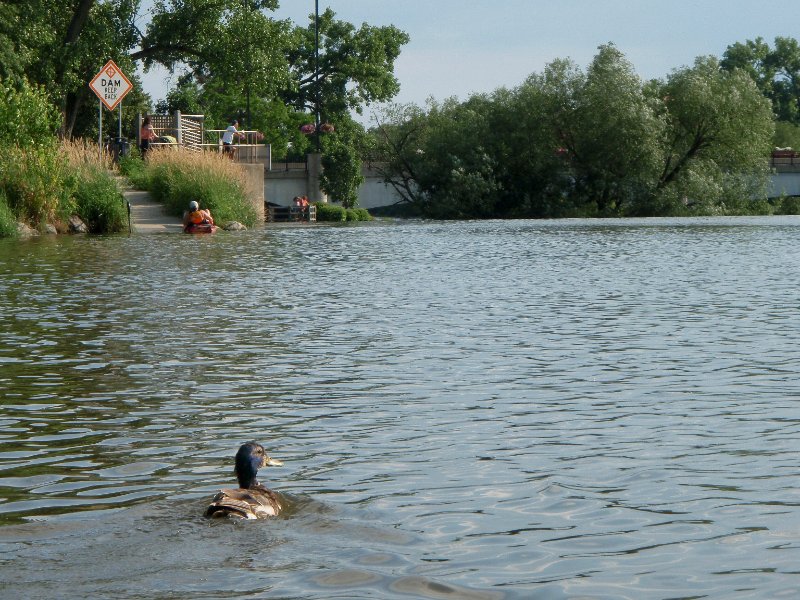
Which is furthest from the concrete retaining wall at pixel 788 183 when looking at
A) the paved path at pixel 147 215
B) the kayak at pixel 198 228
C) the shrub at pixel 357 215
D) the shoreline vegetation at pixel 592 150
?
the kayak at pixel 198 228

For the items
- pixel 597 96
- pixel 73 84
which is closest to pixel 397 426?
pixel 73 84

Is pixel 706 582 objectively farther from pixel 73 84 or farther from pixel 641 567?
pixel 73 84

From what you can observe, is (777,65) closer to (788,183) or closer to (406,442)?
(788,183)

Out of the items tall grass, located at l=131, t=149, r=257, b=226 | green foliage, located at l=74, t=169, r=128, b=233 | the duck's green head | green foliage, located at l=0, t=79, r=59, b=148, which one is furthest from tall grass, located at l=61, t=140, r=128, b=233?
the duck's green head

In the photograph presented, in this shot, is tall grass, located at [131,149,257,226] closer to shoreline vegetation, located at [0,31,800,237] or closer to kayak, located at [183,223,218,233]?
kayak, located at [183,223,218,233]

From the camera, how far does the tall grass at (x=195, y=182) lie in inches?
1702

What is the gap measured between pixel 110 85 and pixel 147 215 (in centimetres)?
405

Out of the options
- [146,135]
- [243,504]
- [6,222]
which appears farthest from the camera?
[146,135]

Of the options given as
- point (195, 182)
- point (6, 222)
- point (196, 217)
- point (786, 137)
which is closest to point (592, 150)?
point (195, 182)

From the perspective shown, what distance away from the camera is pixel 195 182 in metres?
43.3

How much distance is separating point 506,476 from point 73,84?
44399 mm

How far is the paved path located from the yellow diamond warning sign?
7.86ft

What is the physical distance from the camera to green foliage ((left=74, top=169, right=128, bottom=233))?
125ft

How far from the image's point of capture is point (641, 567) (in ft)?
20.5
